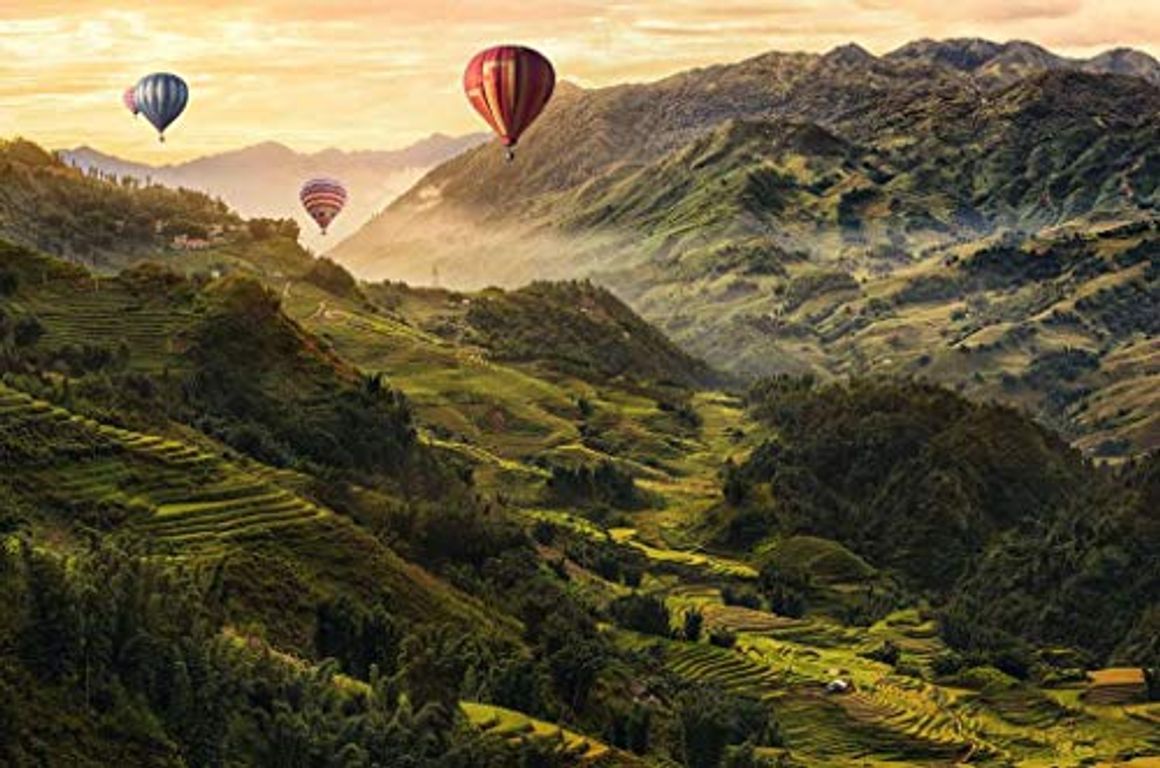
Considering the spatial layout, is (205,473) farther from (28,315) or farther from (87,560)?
(28,315)

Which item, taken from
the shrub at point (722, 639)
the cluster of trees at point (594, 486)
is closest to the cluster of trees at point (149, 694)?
the shrub at point (722, 639)

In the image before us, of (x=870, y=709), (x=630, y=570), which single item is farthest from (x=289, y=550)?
(x=630, y=570)

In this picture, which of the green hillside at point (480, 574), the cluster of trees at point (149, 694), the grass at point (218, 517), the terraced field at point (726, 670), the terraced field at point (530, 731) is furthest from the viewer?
the terraced field at point (726, 670)

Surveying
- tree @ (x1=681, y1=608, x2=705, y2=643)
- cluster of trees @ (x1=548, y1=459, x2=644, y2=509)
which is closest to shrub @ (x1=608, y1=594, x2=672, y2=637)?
tree @ (x1=681, y1=608, x2=705, y2=643)

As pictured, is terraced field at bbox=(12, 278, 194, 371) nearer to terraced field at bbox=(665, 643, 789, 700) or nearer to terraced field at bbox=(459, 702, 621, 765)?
terraced field at bbox=(665, 643, 789, 700)

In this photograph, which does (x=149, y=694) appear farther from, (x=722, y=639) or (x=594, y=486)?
(x=594, y=486)

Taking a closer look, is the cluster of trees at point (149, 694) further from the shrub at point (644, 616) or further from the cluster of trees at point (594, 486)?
the cluster of trees at point (594, 486)
